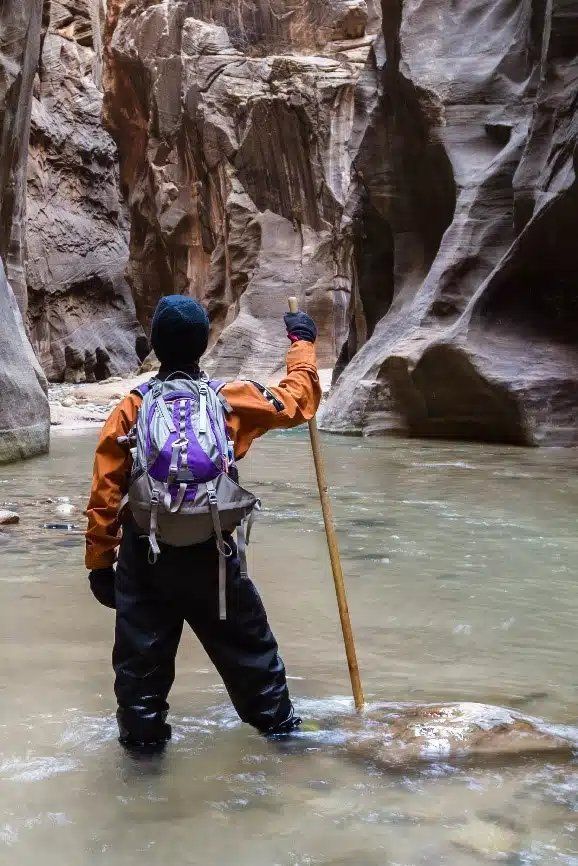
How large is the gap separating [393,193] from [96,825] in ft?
55.0

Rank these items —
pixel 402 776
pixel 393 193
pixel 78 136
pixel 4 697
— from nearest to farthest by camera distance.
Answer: pixel 402 776
pixel 4 697
pixel 393 193
pixel 78 136

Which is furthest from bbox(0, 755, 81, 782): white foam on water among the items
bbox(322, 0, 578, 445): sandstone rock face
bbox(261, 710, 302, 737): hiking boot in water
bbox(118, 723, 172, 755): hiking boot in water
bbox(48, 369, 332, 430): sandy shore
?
bbox(48, 369, 332, 430): sandy shore

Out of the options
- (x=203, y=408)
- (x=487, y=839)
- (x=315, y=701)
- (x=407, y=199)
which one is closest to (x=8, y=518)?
(x=315, y=701)

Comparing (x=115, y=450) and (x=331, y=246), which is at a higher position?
(x=331, y=246)

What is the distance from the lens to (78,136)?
4438 cm

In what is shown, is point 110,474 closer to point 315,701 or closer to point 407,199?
point 315,701

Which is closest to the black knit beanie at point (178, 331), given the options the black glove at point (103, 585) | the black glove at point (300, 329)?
the black glove at point (300, 329)

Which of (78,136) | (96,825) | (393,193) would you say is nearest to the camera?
(96,825)

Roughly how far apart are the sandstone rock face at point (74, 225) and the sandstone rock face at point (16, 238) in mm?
22828

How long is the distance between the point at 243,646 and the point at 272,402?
2.37 feet

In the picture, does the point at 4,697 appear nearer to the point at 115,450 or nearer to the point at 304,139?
the point at 115,450

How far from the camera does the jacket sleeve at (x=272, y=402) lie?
2898 mm

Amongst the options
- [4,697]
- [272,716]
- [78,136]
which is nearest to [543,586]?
[272,716]

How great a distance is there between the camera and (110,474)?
9.24 ft
